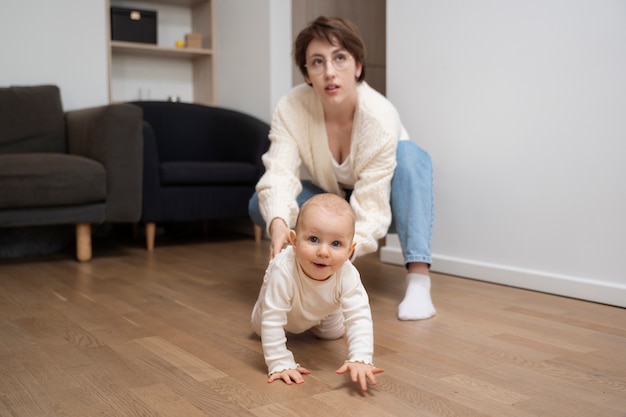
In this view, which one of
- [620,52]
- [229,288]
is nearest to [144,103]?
[229,288]

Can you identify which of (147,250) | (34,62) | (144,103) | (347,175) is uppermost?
(34,62)

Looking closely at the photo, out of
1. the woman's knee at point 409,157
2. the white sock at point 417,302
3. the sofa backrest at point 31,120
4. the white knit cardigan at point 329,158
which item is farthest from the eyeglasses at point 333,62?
the sofa backrest at point 31,120

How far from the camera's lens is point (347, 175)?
2.01 m

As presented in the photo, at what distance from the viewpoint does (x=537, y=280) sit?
2.15 meters

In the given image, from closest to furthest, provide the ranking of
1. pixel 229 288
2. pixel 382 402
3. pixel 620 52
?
pixel 382 402, pixel 620 52, pixel 229 288

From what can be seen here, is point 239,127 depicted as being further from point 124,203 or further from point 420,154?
point 420,154

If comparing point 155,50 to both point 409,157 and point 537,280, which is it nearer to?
point 409,157

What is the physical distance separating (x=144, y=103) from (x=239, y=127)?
528 mm

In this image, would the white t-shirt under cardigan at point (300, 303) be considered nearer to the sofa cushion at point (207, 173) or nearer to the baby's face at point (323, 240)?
the baby's face at point (323, 240)

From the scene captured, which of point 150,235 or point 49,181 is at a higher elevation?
point 49,181

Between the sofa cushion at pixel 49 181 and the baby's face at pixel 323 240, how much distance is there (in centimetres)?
168

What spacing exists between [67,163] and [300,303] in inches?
66.4

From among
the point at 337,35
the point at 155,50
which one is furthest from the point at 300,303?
the point at 155,50

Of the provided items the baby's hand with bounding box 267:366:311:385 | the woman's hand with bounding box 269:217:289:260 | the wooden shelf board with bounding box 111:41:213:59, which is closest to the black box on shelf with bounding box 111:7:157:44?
the wooden shelf board with bounding box 111:41:213:59
